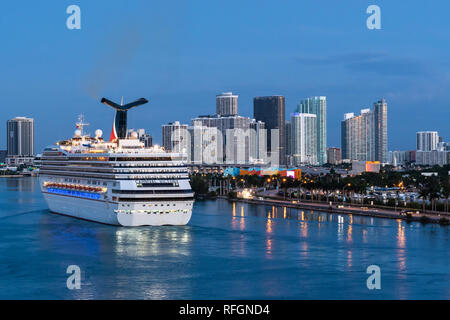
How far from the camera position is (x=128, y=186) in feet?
125

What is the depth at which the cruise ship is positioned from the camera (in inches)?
1486

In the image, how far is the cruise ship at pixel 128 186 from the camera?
3775cm

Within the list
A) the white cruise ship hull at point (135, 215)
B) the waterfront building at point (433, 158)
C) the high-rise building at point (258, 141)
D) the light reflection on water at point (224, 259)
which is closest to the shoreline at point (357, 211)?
the light reflection on water at point (224, 259)

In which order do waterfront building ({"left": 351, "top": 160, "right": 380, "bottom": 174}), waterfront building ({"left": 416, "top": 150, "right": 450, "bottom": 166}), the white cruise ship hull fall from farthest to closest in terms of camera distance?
waterfront building ({"left": 416, "top": 150, "right": 450, "bottom": 166}), waterfront building ({"left": 351, "top": 160, "right": 380, "bottom": 174}), the white cruise ship hull

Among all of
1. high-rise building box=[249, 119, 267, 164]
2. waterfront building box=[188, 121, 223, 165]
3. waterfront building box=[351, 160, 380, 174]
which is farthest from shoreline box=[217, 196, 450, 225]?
high-rise building box=[249, 119, 267, 164]

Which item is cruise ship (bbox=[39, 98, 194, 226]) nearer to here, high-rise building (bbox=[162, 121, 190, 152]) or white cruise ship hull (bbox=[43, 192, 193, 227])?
white cruise ship hull (bbox=[43, 192, 193, 227])

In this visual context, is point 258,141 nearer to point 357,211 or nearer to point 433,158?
point 433,158

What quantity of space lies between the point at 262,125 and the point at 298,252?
145189mm

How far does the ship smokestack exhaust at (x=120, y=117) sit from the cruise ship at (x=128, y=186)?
0.29 meters

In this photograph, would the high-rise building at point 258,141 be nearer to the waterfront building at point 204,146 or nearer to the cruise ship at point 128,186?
the waterfront building at point 204,146

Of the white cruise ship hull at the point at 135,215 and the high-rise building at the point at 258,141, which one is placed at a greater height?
the high-rise building at the point at 258,141

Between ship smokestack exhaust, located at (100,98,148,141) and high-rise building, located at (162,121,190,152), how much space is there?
97246 mm
